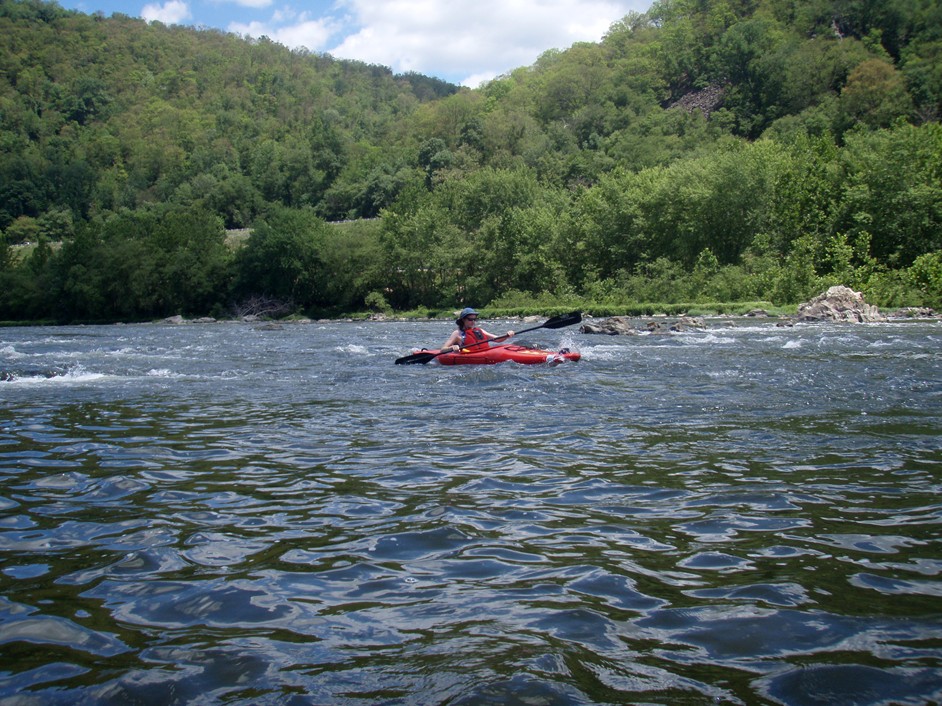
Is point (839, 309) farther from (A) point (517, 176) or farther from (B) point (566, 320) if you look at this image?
(A) point (517, 176)

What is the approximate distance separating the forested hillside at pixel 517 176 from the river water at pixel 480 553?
29.2 m

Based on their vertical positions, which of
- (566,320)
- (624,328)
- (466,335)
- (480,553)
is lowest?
(480,553)

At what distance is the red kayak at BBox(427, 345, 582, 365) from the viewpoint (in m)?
15.5

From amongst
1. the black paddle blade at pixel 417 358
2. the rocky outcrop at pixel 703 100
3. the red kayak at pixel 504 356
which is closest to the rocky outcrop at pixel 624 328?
the red kayak at pixel 504 356

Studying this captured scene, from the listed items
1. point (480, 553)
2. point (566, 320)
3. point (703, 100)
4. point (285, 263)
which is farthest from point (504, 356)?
point (703, 100)

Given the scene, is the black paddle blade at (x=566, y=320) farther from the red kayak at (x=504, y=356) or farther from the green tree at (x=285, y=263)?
the green tree at (x=285, y=263)

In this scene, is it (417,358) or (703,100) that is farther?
(703,100)

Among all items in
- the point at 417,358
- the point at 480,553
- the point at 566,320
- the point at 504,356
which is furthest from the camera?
the point at 566,320

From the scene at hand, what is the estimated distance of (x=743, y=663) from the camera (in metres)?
3.17

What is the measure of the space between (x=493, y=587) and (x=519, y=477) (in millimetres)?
2330

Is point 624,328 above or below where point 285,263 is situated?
below

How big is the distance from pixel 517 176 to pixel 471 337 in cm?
4382

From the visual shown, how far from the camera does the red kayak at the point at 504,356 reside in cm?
1548

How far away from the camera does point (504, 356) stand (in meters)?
15.8
